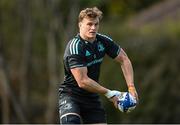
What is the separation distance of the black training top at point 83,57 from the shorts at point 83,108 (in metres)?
0.09

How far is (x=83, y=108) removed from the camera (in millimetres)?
10891

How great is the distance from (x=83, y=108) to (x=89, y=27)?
1157 mm

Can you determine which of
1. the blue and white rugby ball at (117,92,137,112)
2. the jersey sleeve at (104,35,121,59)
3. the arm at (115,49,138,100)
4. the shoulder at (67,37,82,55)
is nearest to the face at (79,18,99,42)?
the shoulder at (67,37,82,55)

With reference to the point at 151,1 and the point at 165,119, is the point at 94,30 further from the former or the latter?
the point at 151,1

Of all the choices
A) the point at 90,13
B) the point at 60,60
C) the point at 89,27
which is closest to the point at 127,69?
the point at 89,27

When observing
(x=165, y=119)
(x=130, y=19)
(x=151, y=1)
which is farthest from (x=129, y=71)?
(x=151, y=1)

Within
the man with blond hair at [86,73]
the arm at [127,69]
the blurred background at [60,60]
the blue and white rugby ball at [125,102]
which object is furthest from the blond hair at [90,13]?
the blurred background at [60,60]

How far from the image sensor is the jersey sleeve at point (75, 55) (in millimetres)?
10516

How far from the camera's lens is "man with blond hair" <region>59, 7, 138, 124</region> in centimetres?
1044

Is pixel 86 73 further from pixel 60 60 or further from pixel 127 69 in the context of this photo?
pixel 60 60

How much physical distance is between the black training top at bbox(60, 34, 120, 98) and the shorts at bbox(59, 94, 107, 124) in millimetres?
88

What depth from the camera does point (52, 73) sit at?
104ft

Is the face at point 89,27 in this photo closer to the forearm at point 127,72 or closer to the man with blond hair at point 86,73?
the man with blond hair at point 86,73

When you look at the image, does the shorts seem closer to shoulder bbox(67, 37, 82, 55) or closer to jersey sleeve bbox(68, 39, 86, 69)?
jersey sleeve bbox(68, 39, 86, 69)
